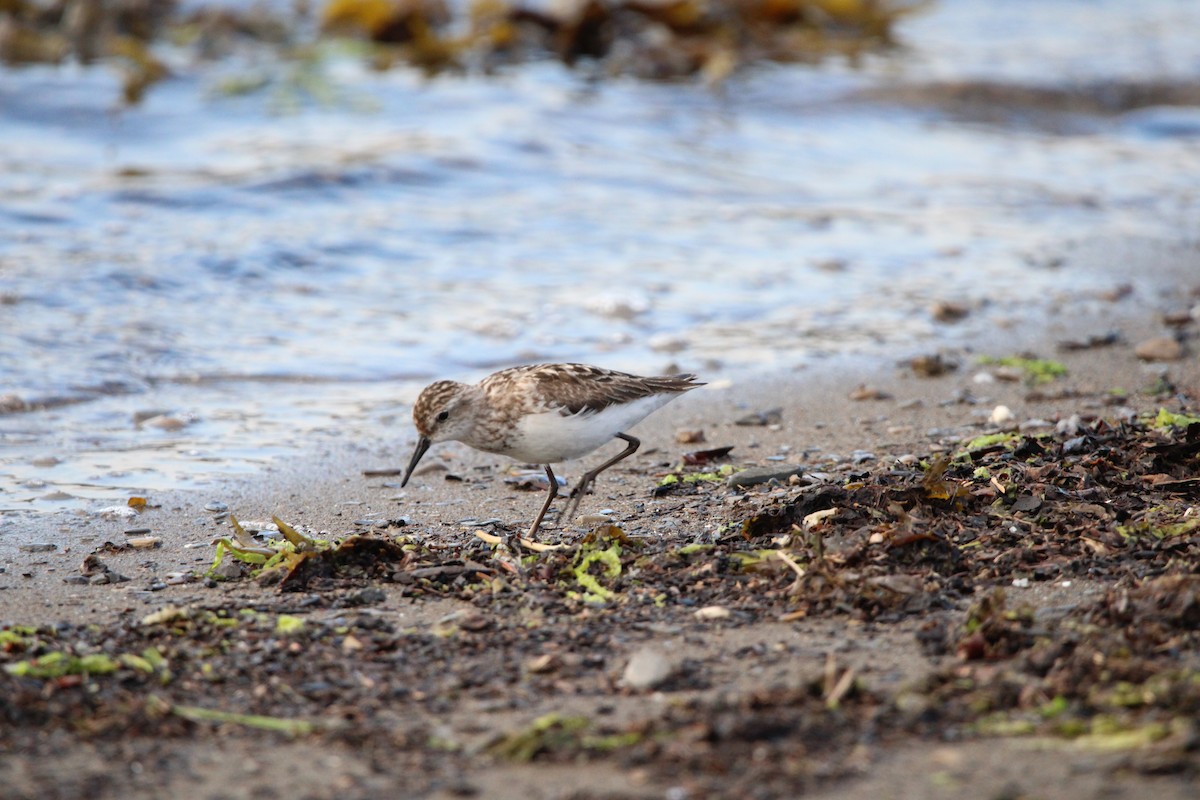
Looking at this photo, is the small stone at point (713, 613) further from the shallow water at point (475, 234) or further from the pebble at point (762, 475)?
the shallow water at point (475, 234)

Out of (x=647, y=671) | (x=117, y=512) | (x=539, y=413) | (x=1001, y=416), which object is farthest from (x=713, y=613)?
(x=1001, y=416)

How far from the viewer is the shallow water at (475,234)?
7105 millimetres

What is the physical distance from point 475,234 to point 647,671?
701 cm

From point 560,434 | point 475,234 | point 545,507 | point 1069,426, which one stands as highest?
point 475,234

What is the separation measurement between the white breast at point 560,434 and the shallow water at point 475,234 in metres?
1.61

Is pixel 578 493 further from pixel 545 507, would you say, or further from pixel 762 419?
pixel 762 419

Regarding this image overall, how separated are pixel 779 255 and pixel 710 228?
824 mm

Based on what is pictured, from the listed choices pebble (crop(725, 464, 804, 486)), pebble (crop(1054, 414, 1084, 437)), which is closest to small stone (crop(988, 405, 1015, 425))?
pebble (crop(1054, 414, 1084, 437))

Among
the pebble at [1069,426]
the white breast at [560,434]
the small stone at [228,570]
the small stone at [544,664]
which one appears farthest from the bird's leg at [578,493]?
the pebble at [1069,426]

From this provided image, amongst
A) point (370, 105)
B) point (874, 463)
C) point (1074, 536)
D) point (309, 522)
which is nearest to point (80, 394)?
point (309, 522)

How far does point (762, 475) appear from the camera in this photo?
537cm

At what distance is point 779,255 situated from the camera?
9750 mm

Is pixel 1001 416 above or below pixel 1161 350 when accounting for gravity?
below

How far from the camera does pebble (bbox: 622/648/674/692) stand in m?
3.41
